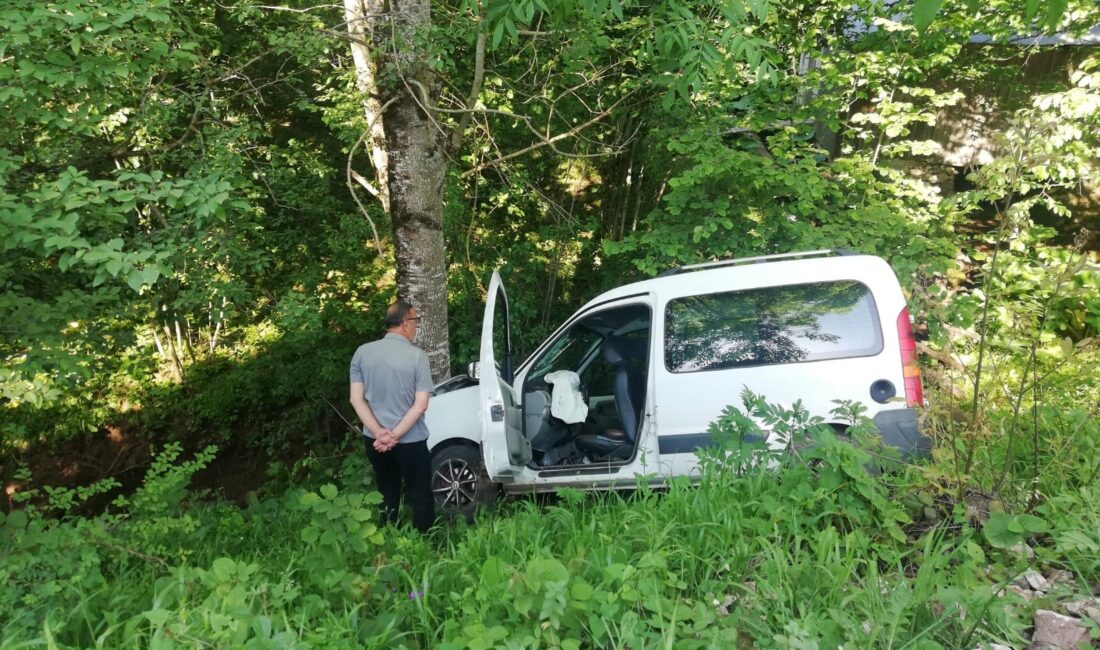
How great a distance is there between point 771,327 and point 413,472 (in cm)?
253

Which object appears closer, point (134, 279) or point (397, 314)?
point (134, 279)

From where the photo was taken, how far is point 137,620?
2656mm

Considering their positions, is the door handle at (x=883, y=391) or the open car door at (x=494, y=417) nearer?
the door handle at (x=883, y=391)

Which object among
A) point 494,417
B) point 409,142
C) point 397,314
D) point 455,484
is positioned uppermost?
point 409,142

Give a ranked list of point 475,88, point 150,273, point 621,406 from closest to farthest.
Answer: point 150,273 → point 621,406 → point 475,88

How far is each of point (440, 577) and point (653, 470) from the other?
79.9 inches

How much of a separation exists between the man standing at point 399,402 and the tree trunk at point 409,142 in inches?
55.0

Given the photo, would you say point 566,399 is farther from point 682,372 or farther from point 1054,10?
point 1054,10

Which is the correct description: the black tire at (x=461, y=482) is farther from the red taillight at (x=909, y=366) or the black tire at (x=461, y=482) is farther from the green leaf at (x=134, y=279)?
the red taillight at (x=909, y=366)

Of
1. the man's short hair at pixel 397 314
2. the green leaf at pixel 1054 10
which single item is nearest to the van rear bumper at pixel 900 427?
the green leaf at pixel 1054 10

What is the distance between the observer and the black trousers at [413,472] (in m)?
4.36

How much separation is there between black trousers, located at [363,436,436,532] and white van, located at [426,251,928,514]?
1.37 ft

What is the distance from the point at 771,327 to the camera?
461 cm

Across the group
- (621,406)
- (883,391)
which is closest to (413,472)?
(621,406)
